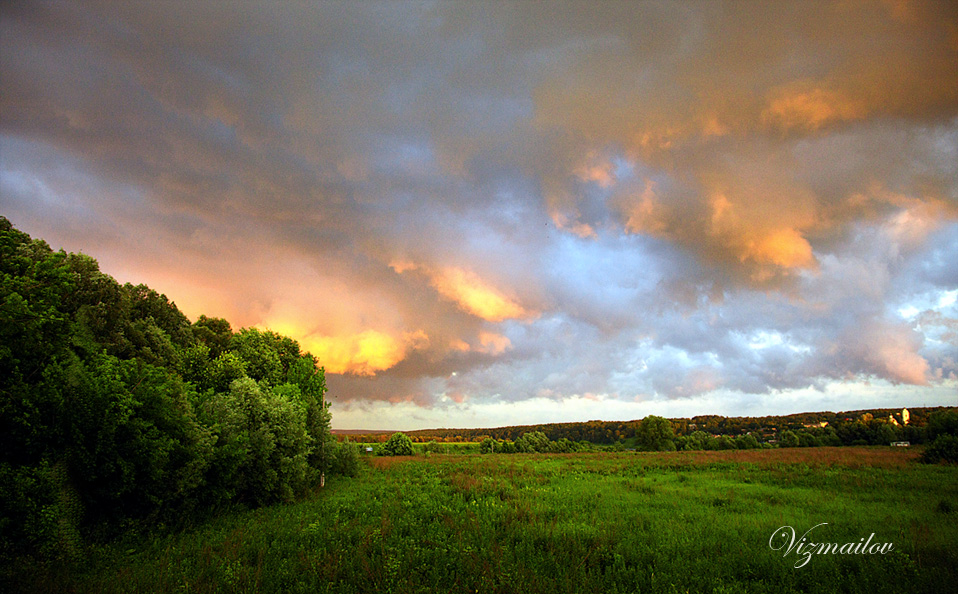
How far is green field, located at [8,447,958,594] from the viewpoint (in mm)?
7273

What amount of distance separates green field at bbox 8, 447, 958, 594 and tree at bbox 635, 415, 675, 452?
191 ft

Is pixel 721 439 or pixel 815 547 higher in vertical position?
pixel 815 547

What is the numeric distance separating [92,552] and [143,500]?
2.25 meters

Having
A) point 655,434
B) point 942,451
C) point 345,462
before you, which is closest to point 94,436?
point 345,462

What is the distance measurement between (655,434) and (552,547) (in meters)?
73.2

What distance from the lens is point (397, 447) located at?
60344 millimetres

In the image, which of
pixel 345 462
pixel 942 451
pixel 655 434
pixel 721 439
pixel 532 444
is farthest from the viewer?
pixel 655 434

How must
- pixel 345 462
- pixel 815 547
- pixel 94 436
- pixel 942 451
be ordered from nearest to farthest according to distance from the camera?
pixel 815 547 < pixel 94 436 < pixel 942 451 < pixel 345 462

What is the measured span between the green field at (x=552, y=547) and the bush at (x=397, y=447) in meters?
45.6

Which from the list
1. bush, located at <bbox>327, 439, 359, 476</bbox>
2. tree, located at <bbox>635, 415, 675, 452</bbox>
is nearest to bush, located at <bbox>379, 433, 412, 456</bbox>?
bush, located at <bbox>327, 439, 359, 476</bbox>

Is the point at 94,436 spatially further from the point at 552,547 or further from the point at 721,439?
the point at 721,439

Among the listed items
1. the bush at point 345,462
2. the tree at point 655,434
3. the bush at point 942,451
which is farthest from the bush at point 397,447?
the bush at point 942,451

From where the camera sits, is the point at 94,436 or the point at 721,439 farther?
the point at 721,439

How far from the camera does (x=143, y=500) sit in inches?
432
